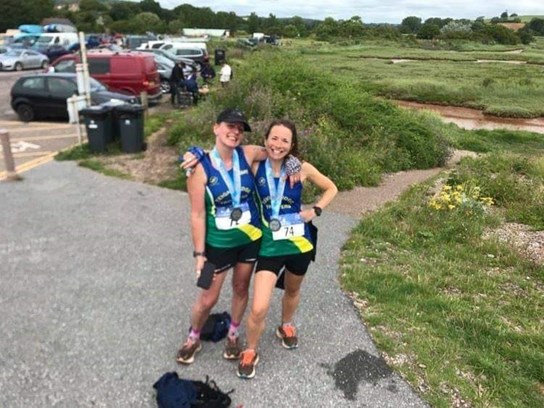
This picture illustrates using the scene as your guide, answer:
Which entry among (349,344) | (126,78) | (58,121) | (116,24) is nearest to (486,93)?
(126,78)

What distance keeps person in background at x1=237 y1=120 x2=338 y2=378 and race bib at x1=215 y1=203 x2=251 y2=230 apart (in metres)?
0.16

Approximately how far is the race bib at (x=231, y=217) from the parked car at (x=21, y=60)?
96.2ft

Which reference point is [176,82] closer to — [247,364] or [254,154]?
[254,154]

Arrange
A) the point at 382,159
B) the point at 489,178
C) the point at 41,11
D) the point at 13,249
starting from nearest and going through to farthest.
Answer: the point at 13,249, the point at 489,178, the point at 382,159, the point at 41,11

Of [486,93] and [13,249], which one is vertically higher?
[13,249]

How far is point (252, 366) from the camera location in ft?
11.8

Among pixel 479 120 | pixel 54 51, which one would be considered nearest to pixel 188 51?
pixel 54 51

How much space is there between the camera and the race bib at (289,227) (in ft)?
10.9

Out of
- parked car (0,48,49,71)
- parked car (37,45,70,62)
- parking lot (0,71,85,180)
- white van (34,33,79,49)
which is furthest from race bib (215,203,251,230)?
white van (34,33,79,49)

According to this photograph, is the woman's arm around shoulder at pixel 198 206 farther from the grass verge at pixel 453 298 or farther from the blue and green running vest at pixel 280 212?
the grass verge at pixel 453 298

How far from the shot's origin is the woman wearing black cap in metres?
3.11

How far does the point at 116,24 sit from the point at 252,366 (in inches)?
3216

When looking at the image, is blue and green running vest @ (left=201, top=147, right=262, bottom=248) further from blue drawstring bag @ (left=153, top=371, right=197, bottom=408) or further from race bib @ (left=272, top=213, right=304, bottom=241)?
blue drawstring bag @ (left=153, top=371, right=197, bottom=408)

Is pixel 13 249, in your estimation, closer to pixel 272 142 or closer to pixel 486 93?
pixel 272 142
